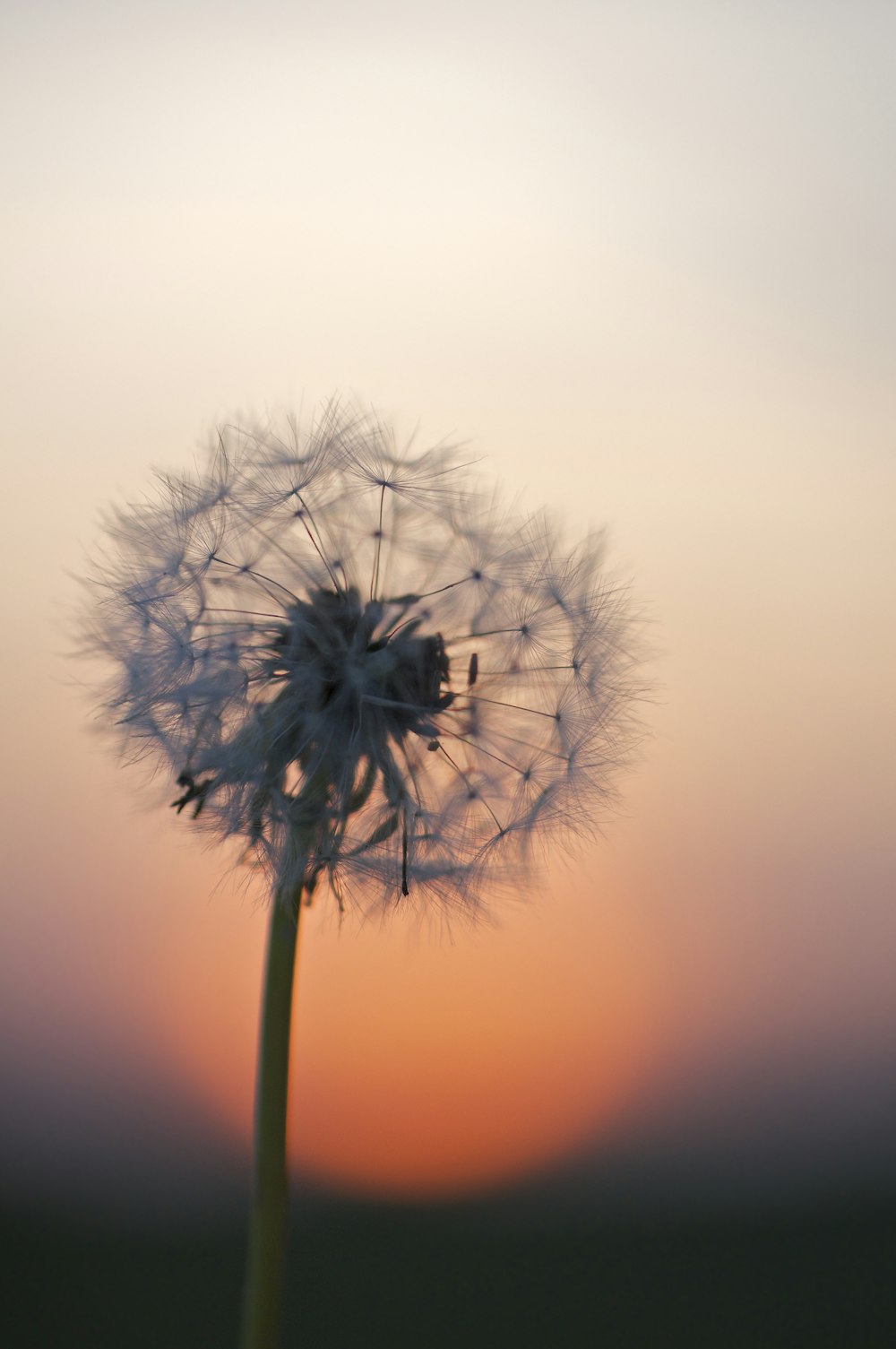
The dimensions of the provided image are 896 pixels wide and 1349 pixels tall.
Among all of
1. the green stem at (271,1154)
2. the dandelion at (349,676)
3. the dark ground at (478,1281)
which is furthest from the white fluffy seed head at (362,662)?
the dark ground at (478,1281)

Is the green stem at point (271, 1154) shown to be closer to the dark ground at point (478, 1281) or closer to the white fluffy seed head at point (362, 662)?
the white fluffy seed head at point (362, 662)

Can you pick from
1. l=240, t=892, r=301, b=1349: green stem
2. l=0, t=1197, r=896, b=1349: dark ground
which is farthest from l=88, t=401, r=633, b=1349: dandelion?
l=0, t=1197, r=896, b=1349: dark ground

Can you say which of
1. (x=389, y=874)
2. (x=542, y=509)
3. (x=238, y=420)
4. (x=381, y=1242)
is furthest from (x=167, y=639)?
(x=381, y=1242)

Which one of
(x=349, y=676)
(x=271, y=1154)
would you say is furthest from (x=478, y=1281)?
(x=349, y=676)

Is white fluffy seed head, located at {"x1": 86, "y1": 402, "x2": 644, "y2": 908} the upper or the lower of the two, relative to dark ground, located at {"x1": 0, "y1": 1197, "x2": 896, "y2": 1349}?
upper

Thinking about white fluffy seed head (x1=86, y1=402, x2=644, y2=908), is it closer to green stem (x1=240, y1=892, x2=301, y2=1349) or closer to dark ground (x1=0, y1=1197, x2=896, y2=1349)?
green stem (x1=240, y1=892, x2=301, y2=1349)

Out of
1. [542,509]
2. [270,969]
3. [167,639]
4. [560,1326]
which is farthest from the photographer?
[560,1326]

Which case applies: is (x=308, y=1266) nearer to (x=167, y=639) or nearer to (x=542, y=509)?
(x=167, y=639)

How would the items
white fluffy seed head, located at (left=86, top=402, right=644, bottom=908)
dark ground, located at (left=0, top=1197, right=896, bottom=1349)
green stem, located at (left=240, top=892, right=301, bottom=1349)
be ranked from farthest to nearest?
dark ground, located at (left=0, top=1197, right=896, bottom=1349)
white fluffy seed head, located at (left=86, top=402, right=644, bottom=908)
green stem, located at (left=240, top=892, right=301, bottom=1349)

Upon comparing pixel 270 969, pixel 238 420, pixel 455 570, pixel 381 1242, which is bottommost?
pixel 381 1242
